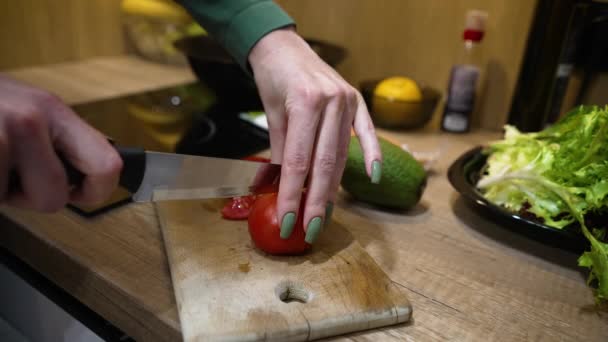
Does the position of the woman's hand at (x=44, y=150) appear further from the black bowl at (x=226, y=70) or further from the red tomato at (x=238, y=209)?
the black bowl at (x=226, y=70)

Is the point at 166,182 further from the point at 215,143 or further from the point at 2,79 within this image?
the point at 215,143

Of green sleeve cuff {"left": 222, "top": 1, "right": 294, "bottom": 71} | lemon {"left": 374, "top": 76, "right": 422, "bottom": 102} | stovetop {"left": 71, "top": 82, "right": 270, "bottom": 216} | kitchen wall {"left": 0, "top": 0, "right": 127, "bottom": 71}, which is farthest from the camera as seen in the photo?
kitchen wall {"left": 0, "top": 0, "right": 127, "bottom": 71}

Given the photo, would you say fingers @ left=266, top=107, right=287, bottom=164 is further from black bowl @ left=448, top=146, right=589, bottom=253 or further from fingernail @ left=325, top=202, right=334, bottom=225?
black bowl @ left=448, top=146, right=589, bottom=253

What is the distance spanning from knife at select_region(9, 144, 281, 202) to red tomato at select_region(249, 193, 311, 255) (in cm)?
3

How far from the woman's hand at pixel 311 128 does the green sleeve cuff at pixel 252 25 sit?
0.15ft

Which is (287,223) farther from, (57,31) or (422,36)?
(57,31)

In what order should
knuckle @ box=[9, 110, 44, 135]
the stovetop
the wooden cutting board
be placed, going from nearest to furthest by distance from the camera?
knuckle @ box=[9, 110, 44, 135]
the wooden cutting board
the stovetop

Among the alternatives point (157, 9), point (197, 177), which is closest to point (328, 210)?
point (197, 177)

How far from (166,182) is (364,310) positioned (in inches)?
10.9

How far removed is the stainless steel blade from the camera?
Answer: 56cm

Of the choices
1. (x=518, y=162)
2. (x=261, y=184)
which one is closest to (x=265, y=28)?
(x=261, y=184)

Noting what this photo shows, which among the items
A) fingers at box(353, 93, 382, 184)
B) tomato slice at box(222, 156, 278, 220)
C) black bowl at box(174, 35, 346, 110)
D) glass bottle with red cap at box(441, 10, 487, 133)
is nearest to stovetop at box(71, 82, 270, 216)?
black bowl at box(174, 35, 346, 110)

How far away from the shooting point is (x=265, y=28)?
0.74 m

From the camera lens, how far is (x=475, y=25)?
3.52 ft
